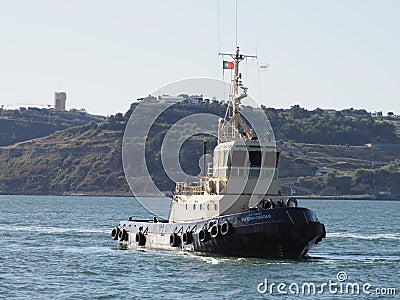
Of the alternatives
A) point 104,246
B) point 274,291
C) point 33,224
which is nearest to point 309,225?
point 274,291

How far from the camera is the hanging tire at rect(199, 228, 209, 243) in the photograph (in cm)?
4838

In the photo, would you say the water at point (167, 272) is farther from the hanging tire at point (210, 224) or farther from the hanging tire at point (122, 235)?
the hanging tire at point (210, 224)

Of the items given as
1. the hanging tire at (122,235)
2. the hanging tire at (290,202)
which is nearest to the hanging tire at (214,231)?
the hanging tire at (290,202)

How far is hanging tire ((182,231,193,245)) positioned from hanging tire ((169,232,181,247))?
799 mm

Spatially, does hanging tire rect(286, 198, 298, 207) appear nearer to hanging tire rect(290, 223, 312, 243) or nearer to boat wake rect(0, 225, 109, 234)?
hanging tire rect(290, 223, 312, 243)

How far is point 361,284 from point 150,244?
17.1 m

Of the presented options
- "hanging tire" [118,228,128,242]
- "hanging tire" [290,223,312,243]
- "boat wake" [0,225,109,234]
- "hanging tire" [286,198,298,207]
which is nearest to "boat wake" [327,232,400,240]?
"boat wake" [0,225,109,234]

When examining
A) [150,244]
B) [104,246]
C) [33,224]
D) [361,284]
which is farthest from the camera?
[33,224]

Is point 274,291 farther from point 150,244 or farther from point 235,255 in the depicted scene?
point 150,244

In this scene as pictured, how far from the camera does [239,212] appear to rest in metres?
49.1

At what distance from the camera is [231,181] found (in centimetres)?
4962

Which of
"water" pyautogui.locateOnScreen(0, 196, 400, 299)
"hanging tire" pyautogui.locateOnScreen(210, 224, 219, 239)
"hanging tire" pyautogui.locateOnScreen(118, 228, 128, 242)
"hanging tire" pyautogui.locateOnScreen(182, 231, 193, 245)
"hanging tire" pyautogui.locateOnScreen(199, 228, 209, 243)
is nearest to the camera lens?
"water" pyautogui.locateOnScreen(0, 196, 400, 299)

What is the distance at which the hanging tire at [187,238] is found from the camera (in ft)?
165

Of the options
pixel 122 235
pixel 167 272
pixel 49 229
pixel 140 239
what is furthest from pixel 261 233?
pixel 49 229
